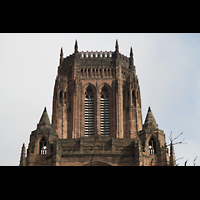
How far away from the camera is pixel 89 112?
5859 cm

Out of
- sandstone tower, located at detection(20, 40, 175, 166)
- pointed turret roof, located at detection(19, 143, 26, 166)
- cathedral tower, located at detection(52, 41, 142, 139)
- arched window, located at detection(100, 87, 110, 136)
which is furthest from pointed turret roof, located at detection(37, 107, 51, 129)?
arched window, located at detection(100, 87, 110, 136)

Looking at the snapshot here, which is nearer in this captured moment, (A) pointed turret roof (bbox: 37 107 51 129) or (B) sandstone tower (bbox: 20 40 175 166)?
(B) sandstone tower (bbox: 20 40 175 166)

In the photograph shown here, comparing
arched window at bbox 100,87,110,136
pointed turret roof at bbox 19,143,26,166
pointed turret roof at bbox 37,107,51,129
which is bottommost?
pointed turret roof at bbox 19,143,26,166

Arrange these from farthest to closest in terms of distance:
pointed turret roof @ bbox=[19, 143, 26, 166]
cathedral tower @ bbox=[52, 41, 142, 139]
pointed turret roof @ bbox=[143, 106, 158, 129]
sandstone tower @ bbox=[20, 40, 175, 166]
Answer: cathedral tower @ bbox=[52, 41, 142, 139] → pointed turret roof @ bbox=[143, 106, 158, 129] → sandstone tower @ bbox=[20, 40, 175, 166] → pointed turret roof @ bbox=[19, 143, 26, 166]

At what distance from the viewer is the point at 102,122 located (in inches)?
2287

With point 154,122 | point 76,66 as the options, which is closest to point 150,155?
point 154,122

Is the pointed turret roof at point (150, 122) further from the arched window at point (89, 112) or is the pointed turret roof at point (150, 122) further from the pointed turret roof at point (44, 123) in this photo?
the pointed turret roof at point (44, 123)

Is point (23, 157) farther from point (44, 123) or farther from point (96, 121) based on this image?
point (96, 121)

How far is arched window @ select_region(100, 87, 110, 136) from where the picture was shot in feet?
188

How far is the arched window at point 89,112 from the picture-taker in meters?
57.3

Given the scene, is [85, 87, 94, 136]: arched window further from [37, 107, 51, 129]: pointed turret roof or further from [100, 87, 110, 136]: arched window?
[37, 107, 51, 129]: pointed turret roof

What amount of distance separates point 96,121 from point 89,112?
1.67 m

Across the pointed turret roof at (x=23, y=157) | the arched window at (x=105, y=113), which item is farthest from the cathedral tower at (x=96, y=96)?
the pointed turret roof at (x=23, y=157)
